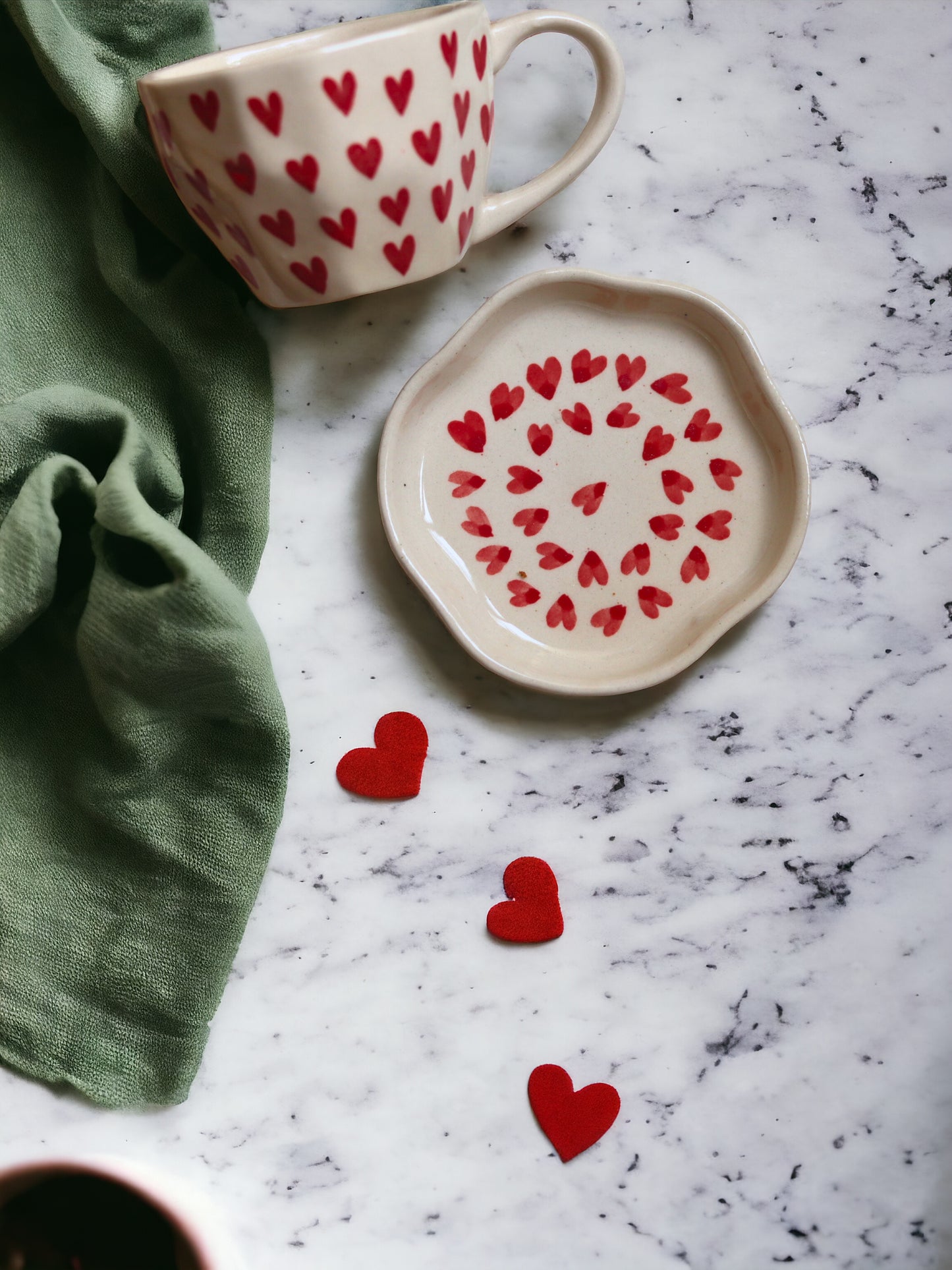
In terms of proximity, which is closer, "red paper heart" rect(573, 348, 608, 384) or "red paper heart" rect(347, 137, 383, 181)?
"red paper heart" rect(347, 137, 383, 181)

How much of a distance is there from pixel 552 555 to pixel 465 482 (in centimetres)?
8

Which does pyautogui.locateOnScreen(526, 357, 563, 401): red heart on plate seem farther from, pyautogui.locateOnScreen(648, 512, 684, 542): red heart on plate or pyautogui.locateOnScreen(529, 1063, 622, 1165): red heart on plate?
pyautogui.locateOnScreen(529, 1063, 622, 1165): red heart on plate

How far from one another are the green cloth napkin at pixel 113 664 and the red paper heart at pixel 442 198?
0.53 feet

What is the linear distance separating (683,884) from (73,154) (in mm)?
647

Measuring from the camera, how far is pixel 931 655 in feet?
2.20

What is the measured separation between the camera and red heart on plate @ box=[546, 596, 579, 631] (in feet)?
2.15

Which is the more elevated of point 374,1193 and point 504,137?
point 504,137

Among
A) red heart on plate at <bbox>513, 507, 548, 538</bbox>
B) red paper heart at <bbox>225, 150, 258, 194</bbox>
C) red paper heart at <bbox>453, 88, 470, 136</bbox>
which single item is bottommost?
red heart on plate at <bbox>513, 507, 548, 538</bbox>

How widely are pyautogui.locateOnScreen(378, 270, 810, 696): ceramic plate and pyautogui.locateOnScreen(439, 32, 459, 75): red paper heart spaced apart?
0.17m

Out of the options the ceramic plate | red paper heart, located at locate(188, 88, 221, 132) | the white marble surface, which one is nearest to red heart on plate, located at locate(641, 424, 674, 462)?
the ceramic plate

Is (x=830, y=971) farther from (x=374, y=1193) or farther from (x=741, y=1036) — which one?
(x=374, y=1193)

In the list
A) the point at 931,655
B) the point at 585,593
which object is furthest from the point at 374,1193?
the point at 931,655

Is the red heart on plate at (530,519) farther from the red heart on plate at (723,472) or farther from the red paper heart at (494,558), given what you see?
the red heart on plate at (723,472)

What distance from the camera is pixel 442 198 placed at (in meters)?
0.52
